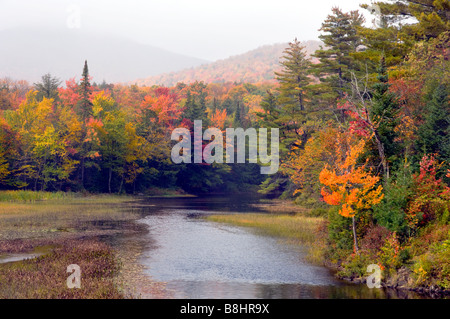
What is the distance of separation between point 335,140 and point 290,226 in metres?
8.71

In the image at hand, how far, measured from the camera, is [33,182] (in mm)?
64500

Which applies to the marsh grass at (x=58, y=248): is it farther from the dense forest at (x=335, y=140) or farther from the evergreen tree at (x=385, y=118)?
the evergreen tree at (x=385, y=118)

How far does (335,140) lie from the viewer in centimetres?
3691

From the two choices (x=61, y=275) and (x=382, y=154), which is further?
(x=382, y=154)

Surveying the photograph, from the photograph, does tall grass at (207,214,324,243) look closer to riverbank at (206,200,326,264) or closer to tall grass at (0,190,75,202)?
riverbank at (206,200,326,264)

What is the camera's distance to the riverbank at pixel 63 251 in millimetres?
15555

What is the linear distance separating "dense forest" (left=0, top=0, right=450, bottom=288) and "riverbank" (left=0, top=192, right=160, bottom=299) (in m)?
11.1

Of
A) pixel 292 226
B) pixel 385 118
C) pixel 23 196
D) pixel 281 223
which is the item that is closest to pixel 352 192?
pixel 385 118

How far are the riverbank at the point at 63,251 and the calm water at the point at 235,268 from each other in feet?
6.49

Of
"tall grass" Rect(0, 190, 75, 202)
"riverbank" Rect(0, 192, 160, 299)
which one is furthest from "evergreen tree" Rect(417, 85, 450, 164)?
"tall grass" Rect(0, 190, 75, 202)

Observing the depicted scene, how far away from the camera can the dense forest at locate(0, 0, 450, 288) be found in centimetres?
2000

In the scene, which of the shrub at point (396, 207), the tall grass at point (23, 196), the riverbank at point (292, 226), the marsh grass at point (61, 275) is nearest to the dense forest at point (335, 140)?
the shrub at point (396, 207)

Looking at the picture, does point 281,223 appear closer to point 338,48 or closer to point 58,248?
point 58,248
